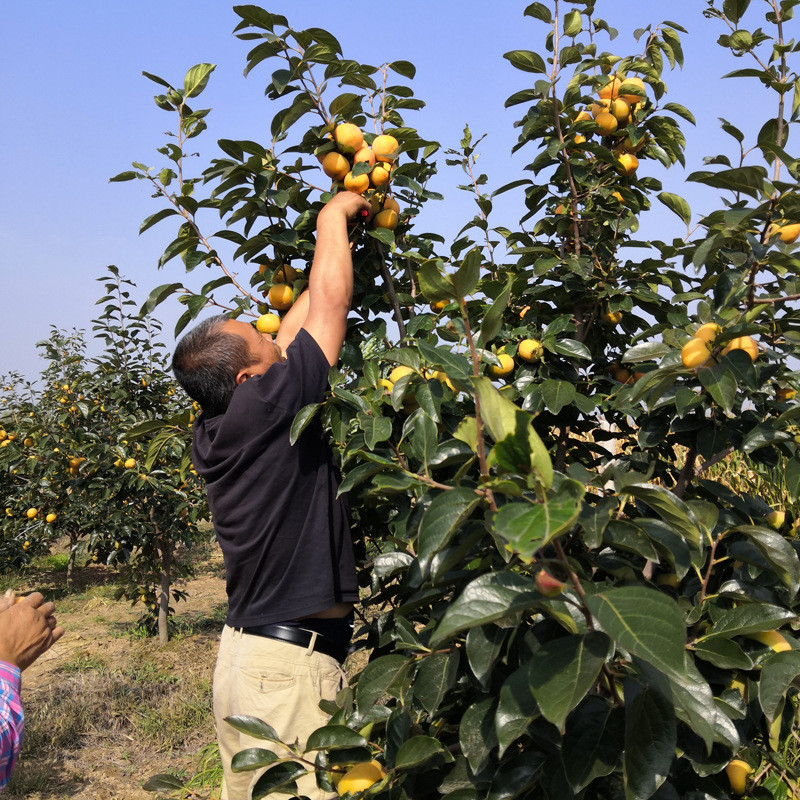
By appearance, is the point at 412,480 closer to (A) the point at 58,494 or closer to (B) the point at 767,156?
(B) the point at 767,156

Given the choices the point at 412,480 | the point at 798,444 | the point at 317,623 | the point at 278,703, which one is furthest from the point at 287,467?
the point at 798,444

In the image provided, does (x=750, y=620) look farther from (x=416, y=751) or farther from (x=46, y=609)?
(x=46, y=609)

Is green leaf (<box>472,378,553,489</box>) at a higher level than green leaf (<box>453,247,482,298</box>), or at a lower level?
lower

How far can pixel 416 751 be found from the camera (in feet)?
3.57

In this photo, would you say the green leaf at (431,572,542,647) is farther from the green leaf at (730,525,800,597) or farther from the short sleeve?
the short sleeve

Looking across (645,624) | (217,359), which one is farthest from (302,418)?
(645,624)

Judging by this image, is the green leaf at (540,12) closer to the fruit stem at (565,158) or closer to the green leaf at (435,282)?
the fruit stem at (565,158)

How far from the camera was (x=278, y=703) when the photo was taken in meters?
1.74

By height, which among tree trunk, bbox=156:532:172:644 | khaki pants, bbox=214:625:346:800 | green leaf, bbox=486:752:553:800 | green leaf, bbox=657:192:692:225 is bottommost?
tree trunk, bbox=156:532:172:644

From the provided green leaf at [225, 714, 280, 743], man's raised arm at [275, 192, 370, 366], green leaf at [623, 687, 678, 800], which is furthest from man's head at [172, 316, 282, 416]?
green leaf at [623, 687, 678, 800]

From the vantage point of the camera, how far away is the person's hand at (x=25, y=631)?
1.54 m

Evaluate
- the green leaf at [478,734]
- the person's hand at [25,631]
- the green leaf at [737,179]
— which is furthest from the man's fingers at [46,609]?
the green leaf at [737,179]

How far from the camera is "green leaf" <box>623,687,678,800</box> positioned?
887 millimetres

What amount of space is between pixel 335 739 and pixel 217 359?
1.03 metres
